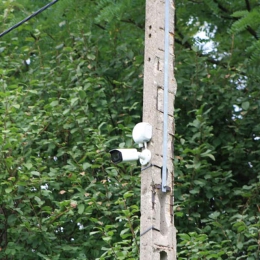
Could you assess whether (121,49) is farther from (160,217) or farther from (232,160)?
(160,217)

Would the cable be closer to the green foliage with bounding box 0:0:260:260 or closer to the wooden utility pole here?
the wooden utility pole

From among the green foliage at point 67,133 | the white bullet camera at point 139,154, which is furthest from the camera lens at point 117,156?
the green foliage at point 67,133

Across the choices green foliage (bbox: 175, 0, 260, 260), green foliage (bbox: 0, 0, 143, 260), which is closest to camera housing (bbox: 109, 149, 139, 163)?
green foliage (bbox: 0, 0, 143, 260)

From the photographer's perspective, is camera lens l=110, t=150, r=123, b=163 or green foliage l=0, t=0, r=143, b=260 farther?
green foliage l=0, t=0, r=143, b=260

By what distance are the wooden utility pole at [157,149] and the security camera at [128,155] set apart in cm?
5

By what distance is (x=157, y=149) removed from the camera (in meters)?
6.37

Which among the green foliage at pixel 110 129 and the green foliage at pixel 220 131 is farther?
the green foliage at pixel 220 131

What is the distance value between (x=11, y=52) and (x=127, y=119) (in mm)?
2039

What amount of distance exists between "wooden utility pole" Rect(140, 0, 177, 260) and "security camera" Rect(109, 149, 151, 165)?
0.05 m

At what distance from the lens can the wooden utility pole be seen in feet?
20.2

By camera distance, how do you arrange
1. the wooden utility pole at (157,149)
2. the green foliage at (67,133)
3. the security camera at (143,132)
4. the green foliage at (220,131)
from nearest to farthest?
the wooden utility pole at (157,149), the security camera at (143,132), the green foliage at (67,133), the green foliage at (220,131)

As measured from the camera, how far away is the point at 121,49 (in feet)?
36.0

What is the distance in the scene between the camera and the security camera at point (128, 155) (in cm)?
623

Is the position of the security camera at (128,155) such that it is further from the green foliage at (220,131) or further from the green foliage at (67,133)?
the green foliage at (220,131)
